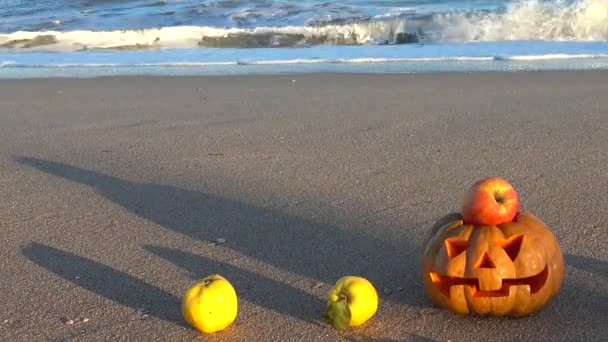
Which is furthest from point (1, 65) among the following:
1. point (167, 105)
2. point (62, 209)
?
point (62, 209)

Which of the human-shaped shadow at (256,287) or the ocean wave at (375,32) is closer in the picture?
the human-shaped shadow at (256,287)

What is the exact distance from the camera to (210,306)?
2781 millimetres

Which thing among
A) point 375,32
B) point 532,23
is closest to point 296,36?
point 375,32

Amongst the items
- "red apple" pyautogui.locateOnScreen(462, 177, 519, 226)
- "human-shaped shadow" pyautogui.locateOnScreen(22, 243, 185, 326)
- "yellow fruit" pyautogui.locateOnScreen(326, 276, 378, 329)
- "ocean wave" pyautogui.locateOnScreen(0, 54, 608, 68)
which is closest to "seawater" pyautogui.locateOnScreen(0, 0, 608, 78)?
"ocean wave" pyautogui.locateOnScreen(0, 54, 608, 68)

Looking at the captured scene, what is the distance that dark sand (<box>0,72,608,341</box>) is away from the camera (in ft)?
9.89

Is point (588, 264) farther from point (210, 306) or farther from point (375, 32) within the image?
point (375, 32)

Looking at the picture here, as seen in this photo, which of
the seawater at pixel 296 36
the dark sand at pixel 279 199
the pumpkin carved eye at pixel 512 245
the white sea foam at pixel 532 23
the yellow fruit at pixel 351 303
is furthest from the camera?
the white sea foam at pixel 532 23

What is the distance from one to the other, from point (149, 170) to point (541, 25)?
11129mm

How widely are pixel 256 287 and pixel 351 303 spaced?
0.60 meters

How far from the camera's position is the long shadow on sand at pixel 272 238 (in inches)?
133

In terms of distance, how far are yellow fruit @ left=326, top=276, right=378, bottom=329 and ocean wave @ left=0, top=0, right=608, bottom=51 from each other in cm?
1149

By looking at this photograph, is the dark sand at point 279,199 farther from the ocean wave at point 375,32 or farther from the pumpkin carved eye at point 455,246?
the ocean wave at point 375,32

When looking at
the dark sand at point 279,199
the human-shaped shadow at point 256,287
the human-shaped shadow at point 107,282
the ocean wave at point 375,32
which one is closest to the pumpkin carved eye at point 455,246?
the dark sand at point 279,199

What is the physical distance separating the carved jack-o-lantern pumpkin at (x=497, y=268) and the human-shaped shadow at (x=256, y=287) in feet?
1.47
